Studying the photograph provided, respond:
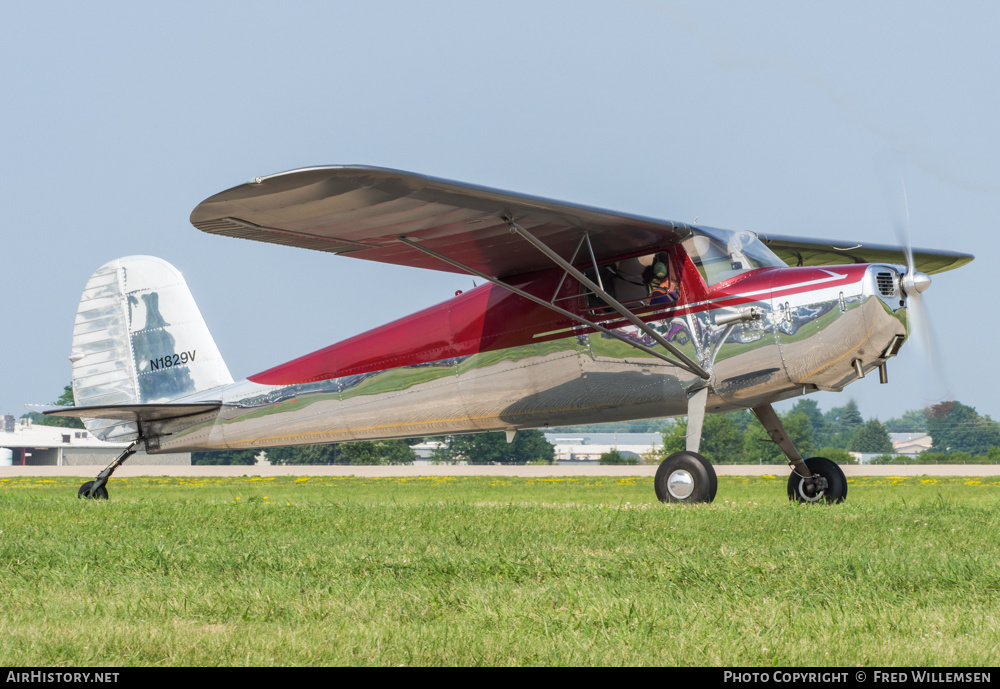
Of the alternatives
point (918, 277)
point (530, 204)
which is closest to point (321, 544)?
point (530, 204)

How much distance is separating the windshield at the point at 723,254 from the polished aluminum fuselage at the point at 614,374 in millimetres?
230

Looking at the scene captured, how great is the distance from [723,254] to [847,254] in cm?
522

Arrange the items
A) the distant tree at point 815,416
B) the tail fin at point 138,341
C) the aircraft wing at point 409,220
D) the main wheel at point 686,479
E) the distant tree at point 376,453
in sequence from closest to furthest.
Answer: the aircraft wing at point 409,220 < the main wheel at point 686,479 < the tail fin at point 138,341 < the distant tree at point 376,453 < the distant tree at point 815,416

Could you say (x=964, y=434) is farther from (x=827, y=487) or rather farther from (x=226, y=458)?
(x=827, y=487)

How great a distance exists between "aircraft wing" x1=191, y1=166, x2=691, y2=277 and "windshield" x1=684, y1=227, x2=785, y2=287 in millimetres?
250

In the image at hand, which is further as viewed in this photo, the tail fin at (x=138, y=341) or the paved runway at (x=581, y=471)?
the paved runway at (x=581, y=471)

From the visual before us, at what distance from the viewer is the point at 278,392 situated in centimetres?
1465

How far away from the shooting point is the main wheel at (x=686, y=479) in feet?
34.6

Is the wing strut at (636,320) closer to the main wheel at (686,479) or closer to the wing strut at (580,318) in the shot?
the wing strut at (580,318)

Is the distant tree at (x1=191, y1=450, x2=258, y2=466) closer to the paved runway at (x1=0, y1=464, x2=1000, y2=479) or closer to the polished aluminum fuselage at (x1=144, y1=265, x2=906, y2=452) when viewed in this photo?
the paved runway at (x1=0, y1=464, x2=1000, y2=479)

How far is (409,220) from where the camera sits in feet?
35.7

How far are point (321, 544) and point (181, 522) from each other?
2423 mm

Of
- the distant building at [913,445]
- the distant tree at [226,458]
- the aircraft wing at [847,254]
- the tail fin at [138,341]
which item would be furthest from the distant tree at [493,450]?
the aircraft wing at [847,254]

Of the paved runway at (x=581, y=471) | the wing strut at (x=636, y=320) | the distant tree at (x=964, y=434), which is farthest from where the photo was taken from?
the distant tree at (x=964, y=434)
